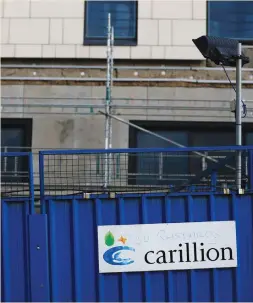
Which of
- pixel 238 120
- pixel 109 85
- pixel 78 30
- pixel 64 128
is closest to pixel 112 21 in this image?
pixel 78 30

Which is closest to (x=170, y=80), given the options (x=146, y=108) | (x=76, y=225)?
(x=146, y=108)

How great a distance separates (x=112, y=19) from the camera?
1013 centimetres

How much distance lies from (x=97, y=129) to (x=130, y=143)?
2.27ft

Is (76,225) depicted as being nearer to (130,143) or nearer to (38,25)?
(130,143)

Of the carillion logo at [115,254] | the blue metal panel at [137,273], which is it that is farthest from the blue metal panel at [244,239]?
the carillion logo at [115,254]

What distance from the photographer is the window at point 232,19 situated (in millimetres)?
10062

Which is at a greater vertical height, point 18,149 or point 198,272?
point 18,149

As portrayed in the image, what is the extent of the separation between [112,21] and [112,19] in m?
0.04

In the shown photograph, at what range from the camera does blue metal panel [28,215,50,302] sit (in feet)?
18.6

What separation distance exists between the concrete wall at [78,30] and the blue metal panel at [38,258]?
16.4ft

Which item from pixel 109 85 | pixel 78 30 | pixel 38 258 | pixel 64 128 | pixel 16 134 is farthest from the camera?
pixel 16 134

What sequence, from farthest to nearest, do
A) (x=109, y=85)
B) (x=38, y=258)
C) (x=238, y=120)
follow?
(x=109, y=85)
(x=238, y=120)
(x=38, y=258)

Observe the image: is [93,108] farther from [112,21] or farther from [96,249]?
[96,249]

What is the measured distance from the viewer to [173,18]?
32.3 ft
